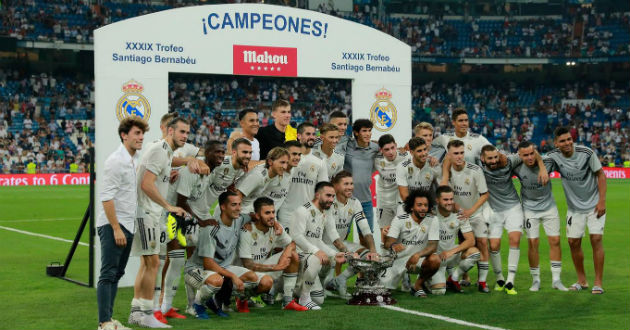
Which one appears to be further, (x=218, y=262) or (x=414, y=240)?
(x=414, y=240)

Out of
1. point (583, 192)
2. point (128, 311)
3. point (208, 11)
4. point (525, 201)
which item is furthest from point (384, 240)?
point (208, 11)

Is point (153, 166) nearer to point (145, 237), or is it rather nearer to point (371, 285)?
point (145, 237)

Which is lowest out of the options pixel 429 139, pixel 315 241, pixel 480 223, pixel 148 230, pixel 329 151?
pixel 315 241

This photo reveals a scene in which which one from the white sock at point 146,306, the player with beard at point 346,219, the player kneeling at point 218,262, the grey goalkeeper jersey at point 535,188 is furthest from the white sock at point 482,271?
the white sock at point 146,306

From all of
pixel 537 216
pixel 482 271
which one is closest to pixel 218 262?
pixel 482 271

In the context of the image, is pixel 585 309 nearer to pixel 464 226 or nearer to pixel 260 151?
pixel 464 226

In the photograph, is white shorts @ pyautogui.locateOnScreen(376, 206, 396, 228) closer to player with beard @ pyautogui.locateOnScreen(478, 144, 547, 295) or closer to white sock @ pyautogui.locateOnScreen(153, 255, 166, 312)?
player with beard @ pyautogui.locateOnScreen(478, 144, 547, 295)

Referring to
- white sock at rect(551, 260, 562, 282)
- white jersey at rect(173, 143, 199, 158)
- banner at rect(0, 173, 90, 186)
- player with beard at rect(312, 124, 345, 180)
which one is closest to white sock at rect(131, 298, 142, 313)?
white jersey at rect(173, 143, 199, 158)

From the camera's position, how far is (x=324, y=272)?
9.30 m

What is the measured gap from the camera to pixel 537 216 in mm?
10047

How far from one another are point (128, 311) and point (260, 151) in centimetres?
286

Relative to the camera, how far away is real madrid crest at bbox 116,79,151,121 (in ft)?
33.6

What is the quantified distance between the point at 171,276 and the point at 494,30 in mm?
46276

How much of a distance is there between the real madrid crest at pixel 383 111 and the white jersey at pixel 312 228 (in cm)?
353
